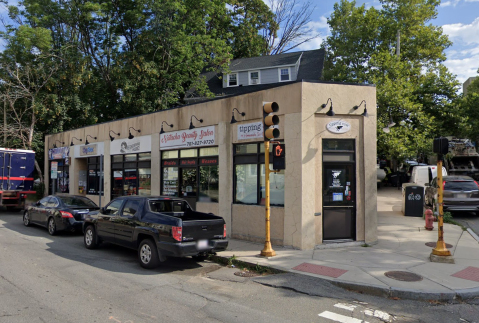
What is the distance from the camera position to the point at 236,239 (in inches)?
431

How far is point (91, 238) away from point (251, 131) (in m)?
5.50

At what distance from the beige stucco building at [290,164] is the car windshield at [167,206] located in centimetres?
249

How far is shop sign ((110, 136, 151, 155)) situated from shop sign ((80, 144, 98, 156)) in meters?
1.83

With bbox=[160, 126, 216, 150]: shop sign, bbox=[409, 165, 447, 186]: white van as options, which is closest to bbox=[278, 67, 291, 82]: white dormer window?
bbox=[409, 165, 447, 186]: white van

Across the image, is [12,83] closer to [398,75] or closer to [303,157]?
[303,157]

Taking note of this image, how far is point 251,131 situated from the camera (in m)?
10.8

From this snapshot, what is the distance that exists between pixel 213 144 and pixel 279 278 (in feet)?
19.6

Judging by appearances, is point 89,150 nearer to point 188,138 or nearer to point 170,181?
point 170,181

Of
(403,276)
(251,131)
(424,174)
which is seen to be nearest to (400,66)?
(424,174)

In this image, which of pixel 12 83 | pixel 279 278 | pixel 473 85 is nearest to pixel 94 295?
pixel 279 278

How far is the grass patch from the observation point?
24.8ft

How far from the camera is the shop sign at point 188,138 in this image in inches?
477

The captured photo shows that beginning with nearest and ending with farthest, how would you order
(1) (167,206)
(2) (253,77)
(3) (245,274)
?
(3) (245,274) → (1) (167,206) → (2) (253,77)

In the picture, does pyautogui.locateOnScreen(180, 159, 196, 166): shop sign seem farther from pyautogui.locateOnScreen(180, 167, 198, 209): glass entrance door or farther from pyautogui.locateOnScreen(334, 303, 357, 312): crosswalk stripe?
pyautogui.locateOnScreen(334, 303, 357, 312): crosswalk stripe
